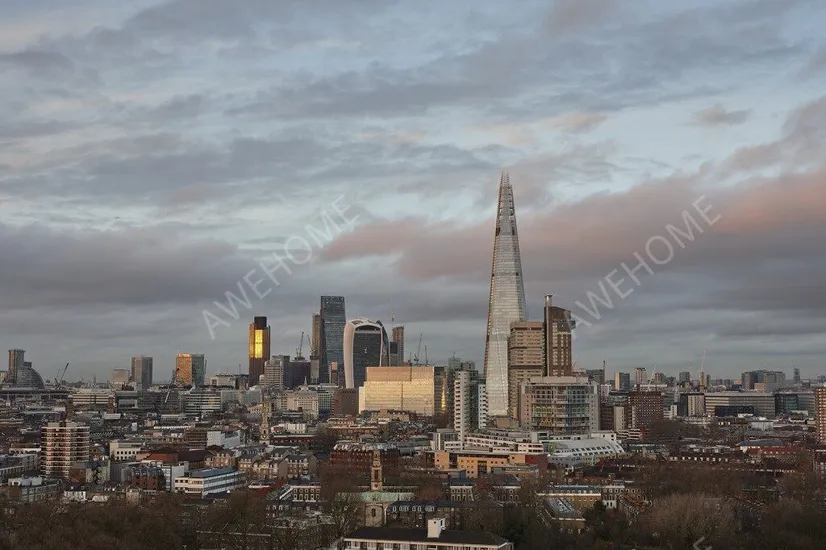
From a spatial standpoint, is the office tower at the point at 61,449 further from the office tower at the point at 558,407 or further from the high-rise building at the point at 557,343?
the high-rise building at the point at 557,343

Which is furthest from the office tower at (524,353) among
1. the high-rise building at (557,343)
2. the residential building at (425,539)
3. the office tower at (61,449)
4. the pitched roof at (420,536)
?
the residential building at (425,539)

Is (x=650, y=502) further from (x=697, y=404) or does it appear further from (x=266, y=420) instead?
(x=697, y=404)

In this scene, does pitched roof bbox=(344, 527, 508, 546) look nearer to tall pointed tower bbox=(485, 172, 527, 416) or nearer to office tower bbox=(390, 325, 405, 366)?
tall pointed tower bbox=(485, 172, 527, 416)

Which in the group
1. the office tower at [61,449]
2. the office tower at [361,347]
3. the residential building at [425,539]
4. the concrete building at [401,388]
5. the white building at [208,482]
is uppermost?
the office tower at [361,347]

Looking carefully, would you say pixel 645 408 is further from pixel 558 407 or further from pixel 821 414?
pixel 558 407

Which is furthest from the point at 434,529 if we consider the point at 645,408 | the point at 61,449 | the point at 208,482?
the point at 645,408

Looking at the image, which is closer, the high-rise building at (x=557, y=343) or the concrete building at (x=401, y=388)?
the high-rise building at (x=557, y=343)

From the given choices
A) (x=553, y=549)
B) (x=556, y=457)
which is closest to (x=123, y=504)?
(x=553, y=549)

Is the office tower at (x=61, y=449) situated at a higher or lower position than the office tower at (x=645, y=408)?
lower
